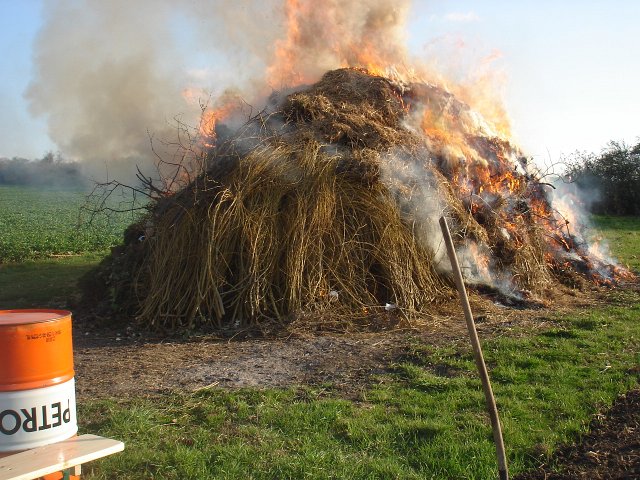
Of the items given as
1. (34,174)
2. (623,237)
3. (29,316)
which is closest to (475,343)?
(29,316)

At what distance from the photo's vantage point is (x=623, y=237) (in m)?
20.6

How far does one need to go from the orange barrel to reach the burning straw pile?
4.74 m

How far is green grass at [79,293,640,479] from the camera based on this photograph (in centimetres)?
432

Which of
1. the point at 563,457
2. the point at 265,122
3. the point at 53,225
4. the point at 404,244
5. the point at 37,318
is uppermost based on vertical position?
the point at 53,225

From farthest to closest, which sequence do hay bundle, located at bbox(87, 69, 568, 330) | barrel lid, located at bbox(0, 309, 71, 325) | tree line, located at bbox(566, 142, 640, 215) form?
tree line, located at bbox(566, 142, 640, 215) < hay bundle, located at bbox(87, 69, 568, 330) < barrel lid, located at bbox(0, 309, 71, 325)

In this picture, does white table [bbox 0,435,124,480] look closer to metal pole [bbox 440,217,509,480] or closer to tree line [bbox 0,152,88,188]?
metal pole [bbox 440,217,509,480]

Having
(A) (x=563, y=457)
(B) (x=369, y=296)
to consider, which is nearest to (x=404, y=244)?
(B) (x=369, y=296)

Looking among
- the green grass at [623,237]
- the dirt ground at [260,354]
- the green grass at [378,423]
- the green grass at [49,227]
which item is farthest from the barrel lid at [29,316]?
the green grass at [623,237]

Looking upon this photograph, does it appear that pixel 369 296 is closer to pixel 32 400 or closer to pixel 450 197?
pixel 450 197

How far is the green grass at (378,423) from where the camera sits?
4.32 m

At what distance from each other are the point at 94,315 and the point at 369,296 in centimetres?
407

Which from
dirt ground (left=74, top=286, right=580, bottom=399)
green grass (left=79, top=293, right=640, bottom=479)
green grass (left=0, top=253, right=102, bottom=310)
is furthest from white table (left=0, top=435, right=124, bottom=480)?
green grass (left=0, top=253, right=102, bottom=310)

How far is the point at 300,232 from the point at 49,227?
20.8 meters

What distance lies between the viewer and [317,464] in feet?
14.2
